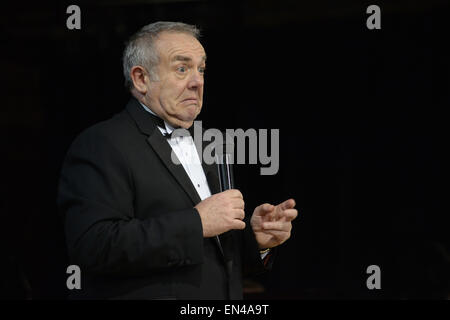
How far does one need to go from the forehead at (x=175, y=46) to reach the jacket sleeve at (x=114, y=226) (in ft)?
1.11

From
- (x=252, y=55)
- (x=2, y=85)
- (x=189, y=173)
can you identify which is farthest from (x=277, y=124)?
(x=189, y=173)

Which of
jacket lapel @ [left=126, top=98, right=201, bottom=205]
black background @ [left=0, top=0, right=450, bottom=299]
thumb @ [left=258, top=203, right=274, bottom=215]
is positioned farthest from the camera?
black background @ [left=0, top=0, right=450, bottom=299]

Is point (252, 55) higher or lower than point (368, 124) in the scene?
higher

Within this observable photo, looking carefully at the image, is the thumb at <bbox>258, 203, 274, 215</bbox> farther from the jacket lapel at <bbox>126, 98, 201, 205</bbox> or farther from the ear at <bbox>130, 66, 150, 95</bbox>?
the ear at <bbox>130, 66, 150, 95</bbox>

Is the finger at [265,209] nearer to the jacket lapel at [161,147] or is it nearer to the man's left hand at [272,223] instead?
the man's left hand at [272,223]

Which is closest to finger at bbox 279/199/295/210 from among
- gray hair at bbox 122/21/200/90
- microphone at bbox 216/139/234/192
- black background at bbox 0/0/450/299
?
microphone at bbox 216/139/234/192

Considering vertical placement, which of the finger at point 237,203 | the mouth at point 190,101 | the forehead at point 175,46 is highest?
the forehead at point 175,46

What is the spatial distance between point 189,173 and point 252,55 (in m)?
2.89

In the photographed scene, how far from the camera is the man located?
1.55 meters

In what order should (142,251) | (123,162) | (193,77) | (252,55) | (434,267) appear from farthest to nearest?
(252,55) < (434,267) < (193,77) < (123,162) < (142,251)

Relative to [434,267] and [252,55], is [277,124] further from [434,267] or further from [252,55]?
[434,267]

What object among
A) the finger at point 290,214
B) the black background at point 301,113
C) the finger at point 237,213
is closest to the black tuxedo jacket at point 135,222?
the finger at point 237,213

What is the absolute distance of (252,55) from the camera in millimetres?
4535

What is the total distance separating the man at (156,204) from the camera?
155 centimetres
